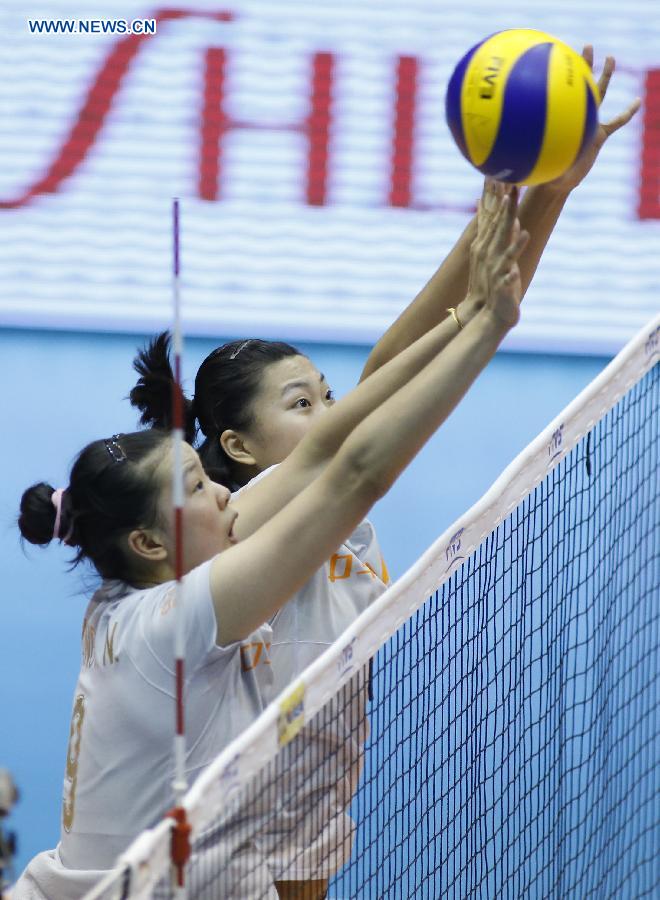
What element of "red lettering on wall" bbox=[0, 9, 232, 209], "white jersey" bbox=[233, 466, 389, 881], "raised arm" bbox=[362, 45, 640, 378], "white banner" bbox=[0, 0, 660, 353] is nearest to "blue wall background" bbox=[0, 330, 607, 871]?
"white banner" bbox=[0, 0, 660, 353]

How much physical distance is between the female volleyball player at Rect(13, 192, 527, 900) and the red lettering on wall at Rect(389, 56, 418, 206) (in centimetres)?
227

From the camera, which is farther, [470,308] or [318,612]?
[318,612]

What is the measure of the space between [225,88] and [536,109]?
93.1 inches

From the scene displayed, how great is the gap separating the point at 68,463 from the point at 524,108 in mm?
2395

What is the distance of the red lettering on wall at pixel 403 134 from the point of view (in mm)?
4230

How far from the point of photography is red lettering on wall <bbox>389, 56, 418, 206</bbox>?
4230 millimetres

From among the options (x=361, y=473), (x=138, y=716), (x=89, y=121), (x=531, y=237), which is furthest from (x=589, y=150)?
(x=89, y=121)

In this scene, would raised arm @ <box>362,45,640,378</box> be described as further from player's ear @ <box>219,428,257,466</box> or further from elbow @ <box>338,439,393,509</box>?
elbow @ <box>338,439,393,509</box>

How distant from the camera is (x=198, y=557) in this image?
1993mm

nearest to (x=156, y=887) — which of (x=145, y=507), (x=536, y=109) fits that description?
(x=145, y=507)

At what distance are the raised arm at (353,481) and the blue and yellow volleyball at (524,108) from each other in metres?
0.30

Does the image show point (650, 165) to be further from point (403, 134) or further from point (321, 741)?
point (321, 741)

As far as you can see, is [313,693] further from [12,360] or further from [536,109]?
[12,360]

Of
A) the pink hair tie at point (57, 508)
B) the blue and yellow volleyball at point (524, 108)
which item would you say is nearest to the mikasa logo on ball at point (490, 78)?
the blue and yellow volleyball at point (524, 108)
